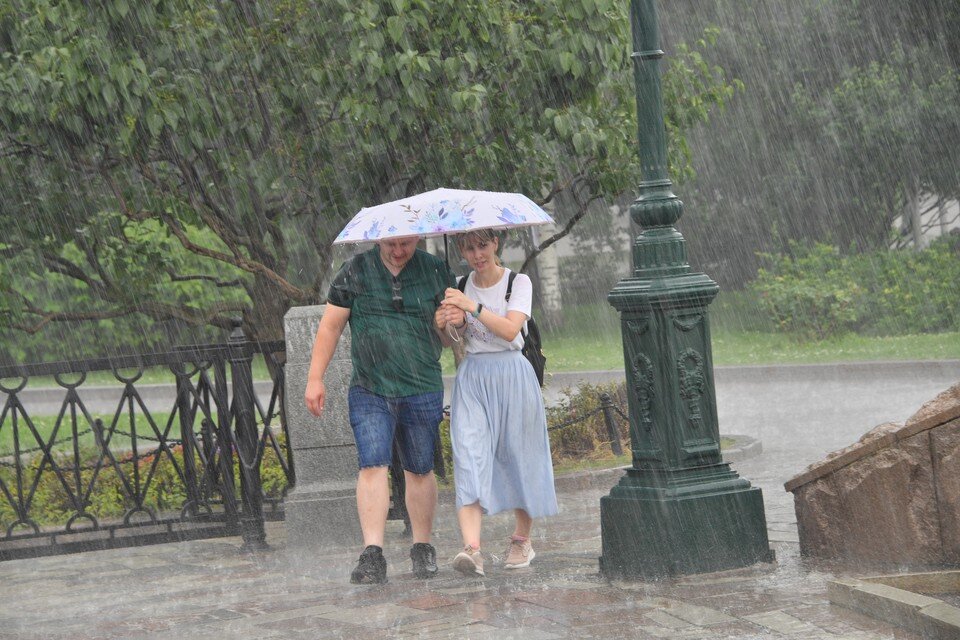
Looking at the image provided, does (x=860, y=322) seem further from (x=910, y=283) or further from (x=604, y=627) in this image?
(x=604, y=627)

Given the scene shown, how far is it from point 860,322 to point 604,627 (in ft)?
69.2

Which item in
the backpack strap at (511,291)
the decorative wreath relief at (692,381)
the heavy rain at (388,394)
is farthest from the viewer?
the backpack strap at (511,291)

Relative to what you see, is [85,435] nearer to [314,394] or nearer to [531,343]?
[314,394]

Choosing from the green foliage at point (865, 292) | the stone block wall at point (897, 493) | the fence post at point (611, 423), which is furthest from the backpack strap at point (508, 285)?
the green foliage at point (865, 292)

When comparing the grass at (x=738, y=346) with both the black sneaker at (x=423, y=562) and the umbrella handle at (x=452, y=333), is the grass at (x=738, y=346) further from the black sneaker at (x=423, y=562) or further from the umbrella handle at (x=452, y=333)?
the black sneaker at (x=423, y=562)

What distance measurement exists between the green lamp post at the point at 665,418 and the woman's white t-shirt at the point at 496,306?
511 millimetres

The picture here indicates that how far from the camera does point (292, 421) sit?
340 inches

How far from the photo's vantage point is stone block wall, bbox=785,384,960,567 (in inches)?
236

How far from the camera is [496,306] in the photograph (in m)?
7.14

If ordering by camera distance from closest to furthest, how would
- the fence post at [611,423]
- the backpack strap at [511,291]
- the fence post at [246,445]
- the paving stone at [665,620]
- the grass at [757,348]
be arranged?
1. the paving stone at [665,620]
2. the backpack strap at [511,291]
3. the fence post at [246,445]
4. the fence post at [611,423]
5. the grass at [757,348]

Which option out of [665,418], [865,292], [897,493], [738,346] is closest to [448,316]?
[665,418]

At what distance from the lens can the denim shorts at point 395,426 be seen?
7.10 meters

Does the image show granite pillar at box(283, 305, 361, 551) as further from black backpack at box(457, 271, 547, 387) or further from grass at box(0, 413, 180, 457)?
grass at box(0, 413, 180, 457)

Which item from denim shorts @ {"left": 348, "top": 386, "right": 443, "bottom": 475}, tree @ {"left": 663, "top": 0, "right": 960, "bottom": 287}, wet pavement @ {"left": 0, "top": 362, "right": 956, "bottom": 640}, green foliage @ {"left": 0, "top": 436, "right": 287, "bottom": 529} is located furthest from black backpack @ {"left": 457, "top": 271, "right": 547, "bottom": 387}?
tree @ {"left": 663, "top": 0, "right": 960, "bottom": 287}
